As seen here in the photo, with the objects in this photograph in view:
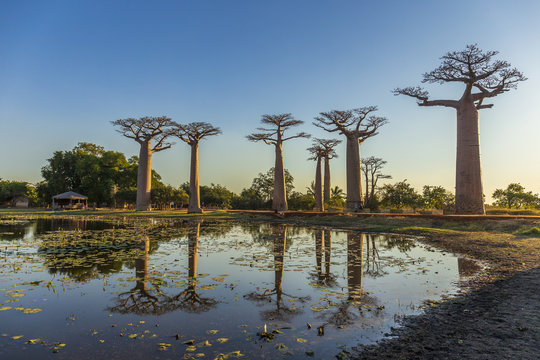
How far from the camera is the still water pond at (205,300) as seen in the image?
3.45 metres

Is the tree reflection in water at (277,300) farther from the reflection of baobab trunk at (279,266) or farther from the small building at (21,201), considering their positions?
the small building at (21,201)

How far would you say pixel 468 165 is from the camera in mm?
19156

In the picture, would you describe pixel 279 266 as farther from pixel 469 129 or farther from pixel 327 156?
pixel 327 156

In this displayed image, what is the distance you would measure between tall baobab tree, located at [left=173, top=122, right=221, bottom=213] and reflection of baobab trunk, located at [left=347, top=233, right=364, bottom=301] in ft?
75.3

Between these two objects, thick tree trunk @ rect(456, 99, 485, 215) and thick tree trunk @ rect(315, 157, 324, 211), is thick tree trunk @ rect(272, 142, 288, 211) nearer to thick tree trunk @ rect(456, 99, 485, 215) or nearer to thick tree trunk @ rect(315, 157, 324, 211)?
thick tree trunk @ rect(315, 157, 324, 211)

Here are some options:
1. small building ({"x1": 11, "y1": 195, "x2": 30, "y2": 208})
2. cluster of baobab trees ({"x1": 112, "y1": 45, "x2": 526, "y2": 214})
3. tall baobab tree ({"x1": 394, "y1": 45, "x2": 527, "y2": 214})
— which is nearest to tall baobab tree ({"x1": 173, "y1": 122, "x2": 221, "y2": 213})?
cluster of baobab trees ({"x1": 112, "y1": 45, "x2": 526, "y2": 214})

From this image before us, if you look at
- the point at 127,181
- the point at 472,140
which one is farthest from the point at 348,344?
the point at 127,181

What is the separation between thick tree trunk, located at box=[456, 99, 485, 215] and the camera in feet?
62.7

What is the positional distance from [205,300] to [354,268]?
4038mm

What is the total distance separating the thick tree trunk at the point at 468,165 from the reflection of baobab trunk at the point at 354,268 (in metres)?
11.1

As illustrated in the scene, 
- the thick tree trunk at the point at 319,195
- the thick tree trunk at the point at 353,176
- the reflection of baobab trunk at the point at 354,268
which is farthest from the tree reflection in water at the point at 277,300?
the thick tree trunk at the point at 319,195

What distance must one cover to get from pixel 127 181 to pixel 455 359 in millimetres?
46501

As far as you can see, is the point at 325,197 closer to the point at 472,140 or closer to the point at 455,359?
the point at 472,140

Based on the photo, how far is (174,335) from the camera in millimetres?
3688
